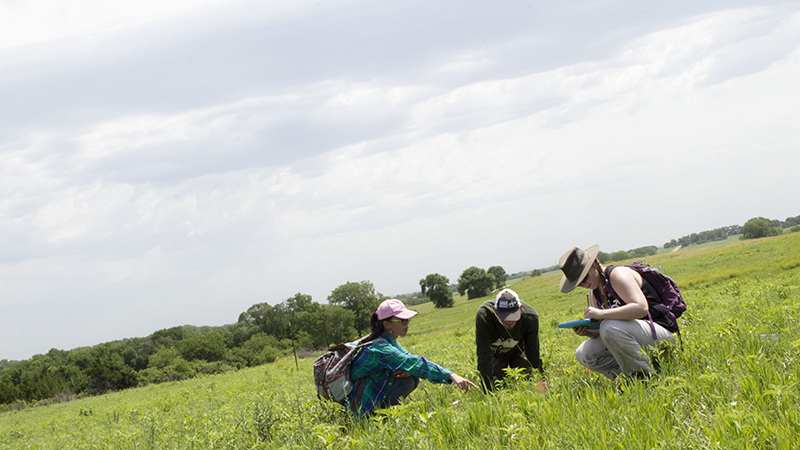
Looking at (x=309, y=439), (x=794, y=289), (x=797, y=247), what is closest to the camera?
(x=309, y=439)

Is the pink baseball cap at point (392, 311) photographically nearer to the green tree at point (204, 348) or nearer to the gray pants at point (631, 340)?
the gray pants at point (631, 340)

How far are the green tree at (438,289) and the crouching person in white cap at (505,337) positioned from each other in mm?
98478

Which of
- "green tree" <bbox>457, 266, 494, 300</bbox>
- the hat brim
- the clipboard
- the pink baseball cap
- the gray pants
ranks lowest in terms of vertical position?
"green tree" <bbox>457, 266, 494, 300</bbox>

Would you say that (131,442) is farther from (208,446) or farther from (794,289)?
(794,289)

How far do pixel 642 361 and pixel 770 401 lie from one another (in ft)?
4.30

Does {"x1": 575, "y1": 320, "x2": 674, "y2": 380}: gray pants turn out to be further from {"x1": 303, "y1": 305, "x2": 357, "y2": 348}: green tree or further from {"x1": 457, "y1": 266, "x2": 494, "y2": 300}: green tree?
{"x1": 457, "y1": 266, "x2": 494, "y2": 300}: green tree

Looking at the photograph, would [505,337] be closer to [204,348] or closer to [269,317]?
[204,348]

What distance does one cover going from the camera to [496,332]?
5633 mm

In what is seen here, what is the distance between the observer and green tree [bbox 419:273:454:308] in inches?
4097

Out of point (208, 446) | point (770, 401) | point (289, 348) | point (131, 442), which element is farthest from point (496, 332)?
point (289, 348)

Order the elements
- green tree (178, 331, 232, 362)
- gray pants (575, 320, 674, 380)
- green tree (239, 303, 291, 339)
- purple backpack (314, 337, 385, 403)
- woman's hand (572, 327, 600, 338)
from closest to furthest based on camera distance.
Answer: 1. gray pants (575, 320, 674, 380)
2. woman's hand (572, 327, 600, 338)
3. purple backpack (314, 337, 385, 403)
4. green tree (178, 331, 232, 362)
5. green tree (239, 303, 291, 339)

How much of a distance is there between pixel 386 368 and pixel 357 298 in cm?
8519

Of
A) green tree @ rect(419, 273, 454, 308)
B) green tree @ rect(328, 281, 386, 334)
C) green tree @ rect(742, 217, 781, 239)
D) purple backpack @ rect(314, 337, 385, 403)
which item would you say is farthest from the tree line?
green tree @ rect(742, 217, 781, 239)

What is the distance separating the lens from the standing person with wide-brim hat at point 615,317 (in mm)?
4141
